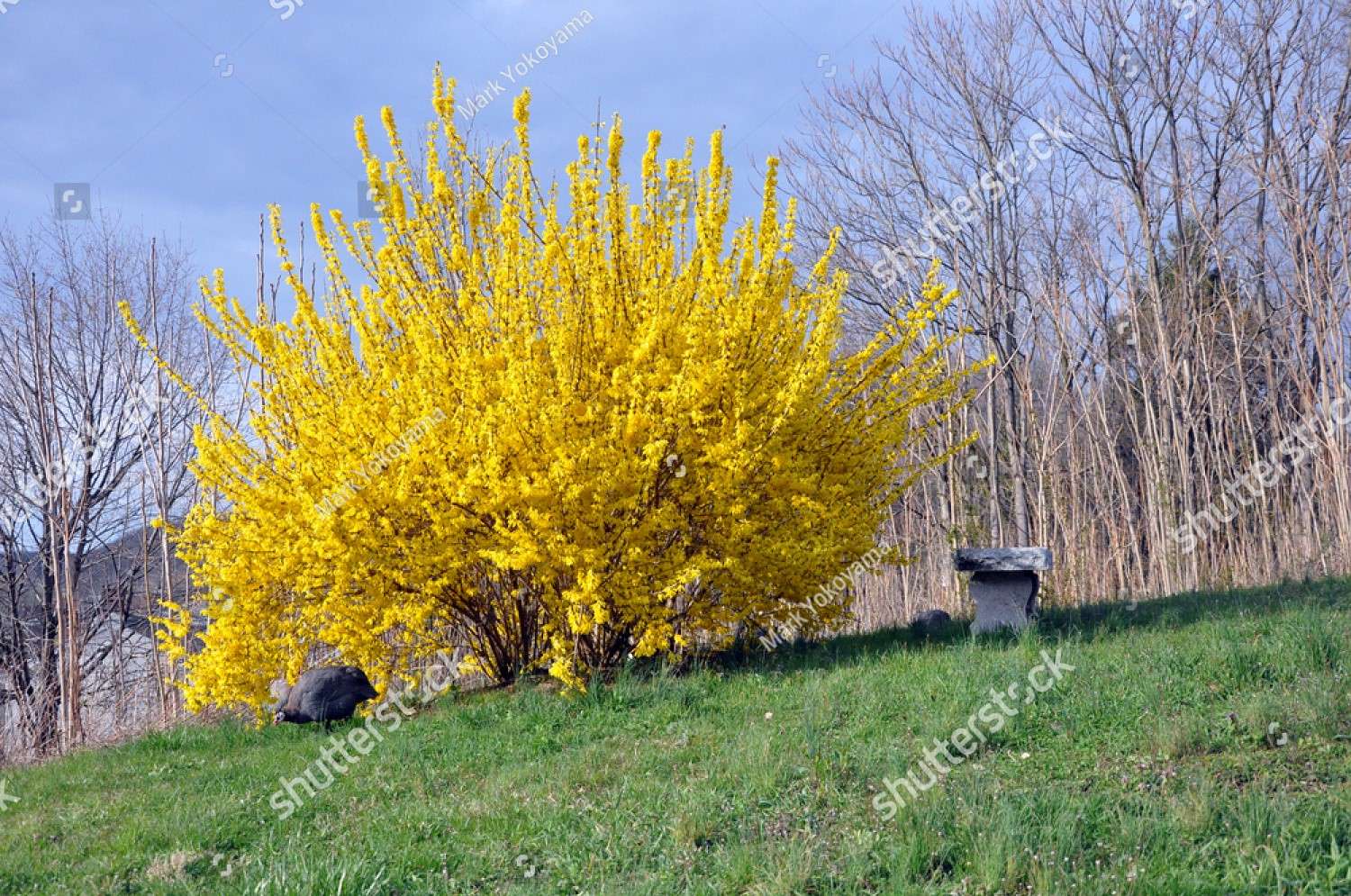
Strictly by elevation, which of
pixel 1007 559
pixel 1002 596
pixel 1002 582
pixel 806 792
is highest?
pixel 1007 559

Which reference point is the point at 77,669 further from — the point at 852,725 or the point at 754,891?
the point at 754,891

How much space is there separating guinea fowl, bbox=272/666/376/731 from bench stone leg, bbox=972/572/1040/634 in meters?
4.34

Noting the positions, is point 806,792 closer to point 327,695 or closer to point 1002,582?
point 1002,582

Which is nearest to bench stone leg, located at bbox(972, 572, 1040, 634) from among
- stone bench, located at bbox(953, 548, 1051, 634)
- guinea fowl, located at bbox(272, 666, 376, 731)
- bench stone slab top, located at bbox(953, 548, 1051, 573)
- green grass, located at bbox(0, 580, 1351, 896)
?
stone bench, located at bbox(953, 548, 1051, 634)

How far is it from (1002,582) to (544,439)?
3.50 meters

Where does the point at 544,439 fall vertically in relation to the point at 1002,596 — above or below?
above

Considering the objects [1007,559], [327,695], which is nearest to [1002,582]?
[1007,559]

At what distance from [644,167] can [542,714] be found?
138 inches

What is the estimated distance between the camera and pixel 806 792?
4316mm

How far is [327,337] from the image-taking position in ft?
23.9

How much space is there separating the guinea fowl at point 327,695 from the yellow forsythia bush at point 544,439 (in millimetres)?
197

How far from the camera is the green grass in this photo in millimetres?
3539

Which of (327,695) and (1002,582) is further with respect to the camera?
(1002,582)

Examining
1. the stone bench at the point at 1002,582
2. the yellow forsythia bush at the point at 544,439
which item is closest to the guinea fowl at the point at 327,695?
the yellow forsythia bush at the point at 544,439
